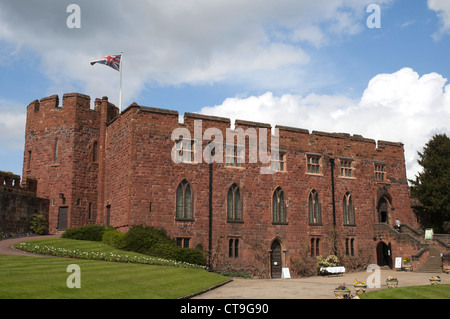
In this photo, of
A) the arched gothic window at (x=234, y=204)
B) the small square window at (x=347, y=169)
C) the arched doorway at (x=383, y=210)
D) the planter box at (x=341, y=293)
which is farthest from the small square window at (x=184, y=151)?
the arched doorway at (x=383, y=210)

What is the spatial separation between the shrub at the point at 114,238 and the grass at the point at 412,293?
1566cm

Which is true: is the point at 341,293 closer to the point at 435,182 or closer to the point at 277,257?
the point at 277,257

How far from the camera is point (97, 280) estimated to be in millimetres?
17703

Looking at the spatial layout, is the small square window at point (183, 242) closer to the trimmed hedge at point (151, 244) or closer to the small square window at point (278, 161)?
the trimmed hedge at point (151, 244)

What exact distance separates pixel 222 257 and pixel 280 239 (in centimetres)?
503

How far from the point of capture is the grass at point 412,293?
61.6 feet

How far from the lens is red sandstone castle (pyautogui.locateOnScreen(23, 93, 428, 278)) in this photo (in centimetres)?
3128

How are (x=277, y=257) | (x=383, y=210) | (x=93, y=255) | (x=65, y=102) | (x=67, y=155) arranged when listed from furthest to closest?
(x=383, y=210) → (x=65, y=102) → (x=67, y=155) → (x=277, y=257) → (x=93, y=255)

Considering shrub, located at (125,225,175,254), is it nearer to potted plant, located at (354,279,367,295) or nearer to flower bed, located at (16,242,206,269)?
flower bed, located at (16,242,206,269)

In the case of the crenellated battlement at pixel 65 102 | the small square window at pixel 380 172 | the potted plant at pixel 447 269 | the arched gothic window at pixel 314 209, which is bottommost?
the potted plant at pixel 447 269

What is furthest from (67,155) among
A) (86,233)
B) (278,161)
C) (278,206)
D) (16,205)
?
(278,206)

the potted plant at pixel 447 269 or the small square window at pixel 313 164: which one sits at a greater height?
the small square window at pixel 313 164

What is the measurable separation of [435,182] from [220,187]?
21.4 m

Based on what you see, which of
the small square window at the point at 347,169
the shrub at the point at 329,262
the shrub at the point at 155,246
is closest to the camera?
the shrub at the point at 155,246
